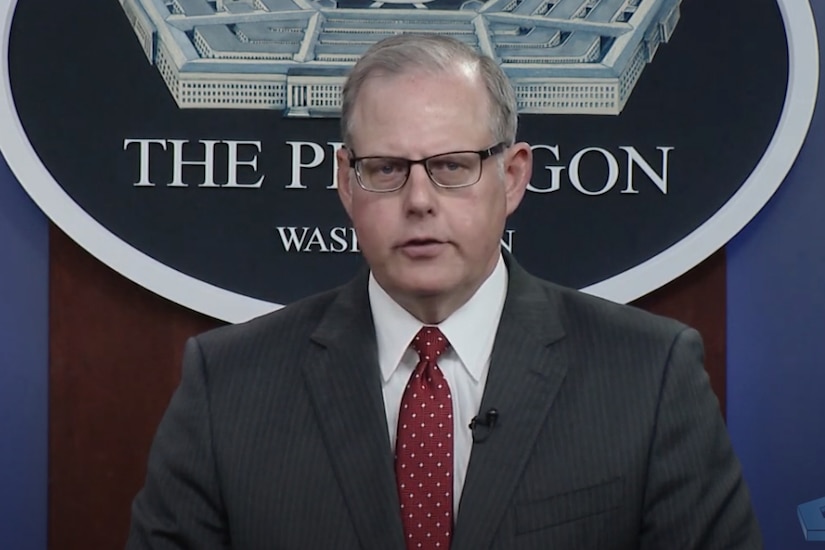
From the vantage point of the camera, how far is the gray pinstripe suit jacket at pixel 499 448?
146 centimetres

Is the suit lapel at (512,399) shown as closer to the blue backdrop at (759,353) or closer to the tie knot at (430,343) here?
the tie knot at (430,343)

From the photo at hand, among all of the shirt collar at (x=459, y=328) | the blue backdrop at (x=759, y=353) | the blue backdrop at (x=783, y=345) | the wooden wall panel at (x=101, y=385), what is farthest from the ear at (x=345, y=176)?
the blue backdrop at (x=783, y=345)

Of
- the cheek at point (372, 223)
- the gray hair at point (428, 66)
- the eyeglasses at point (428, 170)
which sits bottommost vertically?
the cheek at point (372, 223)

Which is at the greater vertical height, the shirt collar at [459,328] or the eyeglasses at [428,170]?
the eyeglasses at [428,170]

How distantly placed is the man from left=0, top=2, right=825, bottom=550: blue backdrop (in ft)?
1.95

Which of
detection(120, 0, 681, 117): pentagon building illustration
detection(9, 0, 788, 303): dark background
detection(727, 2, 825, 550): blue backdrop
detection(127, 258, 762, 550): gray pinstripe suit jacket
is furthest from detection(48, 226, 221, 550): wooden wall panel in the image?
detection(727, 2, 825, 550): blue backdrop

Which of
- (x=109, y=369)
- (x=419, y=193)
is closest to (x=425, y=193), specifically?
(x=419, y=193)

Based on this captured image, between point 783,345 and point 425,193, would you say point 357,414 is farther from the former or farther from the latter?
point 783,345

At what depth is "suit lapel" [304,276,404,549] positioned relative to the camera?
1.45 meters

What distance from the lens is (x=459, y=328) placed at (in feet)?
5.08

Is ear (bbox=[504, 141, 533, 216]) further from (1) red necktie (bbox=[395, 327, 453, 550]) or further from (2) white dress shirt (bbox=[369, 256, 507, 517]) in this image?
(1) red necktie (bbox=[395, 327, 453, 550])

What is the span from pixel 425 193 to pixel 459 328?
8.9 inches

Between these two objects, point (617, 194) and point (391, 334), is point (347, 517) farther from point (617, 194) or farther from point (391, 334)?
point (617, 194)

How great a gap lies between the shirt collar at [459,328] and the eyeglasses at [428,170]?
20 centimetres
